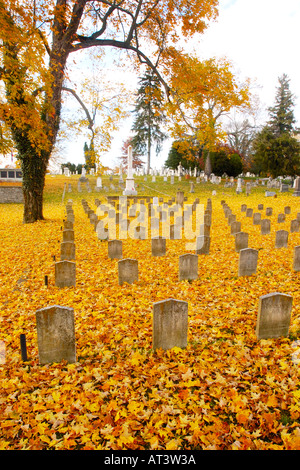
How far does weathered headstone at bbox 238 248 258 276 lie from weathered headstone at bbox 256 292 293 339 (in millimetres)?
2438

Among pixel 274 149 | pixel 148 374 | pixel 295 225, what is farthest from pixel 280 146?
pixel 148 374

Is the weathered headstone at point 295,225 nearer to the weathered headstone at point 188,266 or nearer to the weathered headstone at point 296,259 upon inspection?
the weathered headstone at point 296,259

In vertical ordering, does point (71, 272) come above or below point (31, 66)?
below

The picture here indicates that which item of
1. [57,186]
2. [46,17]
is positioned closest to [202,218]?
[46,17]

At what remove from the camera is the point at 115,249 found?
8125 mm

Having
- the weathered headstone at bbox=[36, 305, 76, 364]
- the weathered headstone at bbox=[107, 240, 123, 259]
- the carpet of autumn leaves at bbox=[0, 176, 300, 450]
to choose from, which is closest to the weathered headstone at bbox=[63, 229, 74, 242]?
the weathered headstone at bbox=[107, 240, 123, 259]

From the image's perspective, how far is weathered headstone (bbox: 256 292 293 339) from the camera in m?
4.02

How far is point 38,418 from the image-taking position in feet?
9.20

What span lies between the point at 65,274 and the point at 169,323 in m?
3.07

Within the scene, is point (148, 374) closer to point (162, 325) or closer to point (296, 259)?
point (162, 325)

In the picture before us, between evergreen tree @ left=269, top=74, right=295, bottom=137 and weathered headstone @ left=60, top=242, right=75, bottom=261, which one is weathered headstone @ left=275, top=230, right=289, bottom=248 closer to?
weathered headstone @ left=60, top=242, right=75, bottom=261

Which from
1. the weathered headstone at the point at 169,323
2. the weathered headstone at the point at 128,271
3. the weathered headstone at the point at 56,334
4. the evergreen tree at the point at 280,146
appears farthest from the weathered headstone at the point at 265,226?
the evergreen tree at the point at 280,146

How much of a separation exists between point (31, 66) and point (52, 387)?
8802 millimetres
